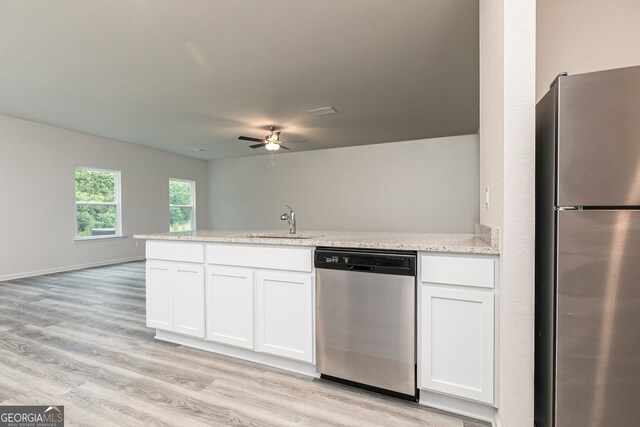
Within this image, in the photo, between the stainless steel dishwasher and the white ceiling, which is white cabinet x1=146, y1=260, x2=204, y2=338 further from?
the white ceiling

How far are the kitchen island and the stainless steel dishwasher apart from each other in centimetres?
6

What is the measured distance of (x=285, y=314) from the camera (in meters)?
2.06

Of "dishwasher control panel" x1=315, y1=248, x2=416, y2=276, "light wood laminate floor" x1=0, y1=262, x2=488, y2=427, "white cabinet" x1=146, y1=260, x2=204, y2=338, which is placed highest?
"dishwasher control panel" x1=315, y1=248, x2=416, y2=276

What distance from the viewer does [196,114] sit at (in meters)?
4.70

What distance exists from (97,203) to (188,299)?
5.06 metres

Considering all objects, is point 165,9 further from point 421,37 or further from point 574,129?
point 574,129

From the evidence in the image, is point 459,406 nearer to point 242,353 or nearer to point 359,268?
point 359,268

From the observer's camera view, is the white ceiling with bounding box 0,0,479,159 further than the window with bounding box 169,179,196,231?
No

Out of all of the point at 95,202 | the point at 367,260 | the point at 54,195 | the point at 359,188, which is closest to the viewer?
the point at 367,260

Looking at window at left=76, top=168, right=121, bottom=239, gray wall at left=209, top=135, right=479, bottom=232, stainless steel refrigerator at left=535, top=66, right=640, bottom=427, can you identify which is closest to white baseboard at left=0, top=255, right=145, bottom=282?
window at left=76, top=168, right=121, bottom=239

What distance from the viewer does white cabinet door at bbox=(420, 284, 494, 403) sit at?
1529 millimetres

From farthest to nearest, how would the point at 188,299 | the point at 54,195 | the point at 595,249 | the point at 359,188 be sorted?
the point at 359,188
the point at 54,195
the point at 188,299
the point at 595,249

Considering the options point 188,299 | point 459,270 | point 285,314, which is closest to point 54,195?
point 188,299

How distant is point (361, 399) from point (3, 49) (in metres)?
4.22
